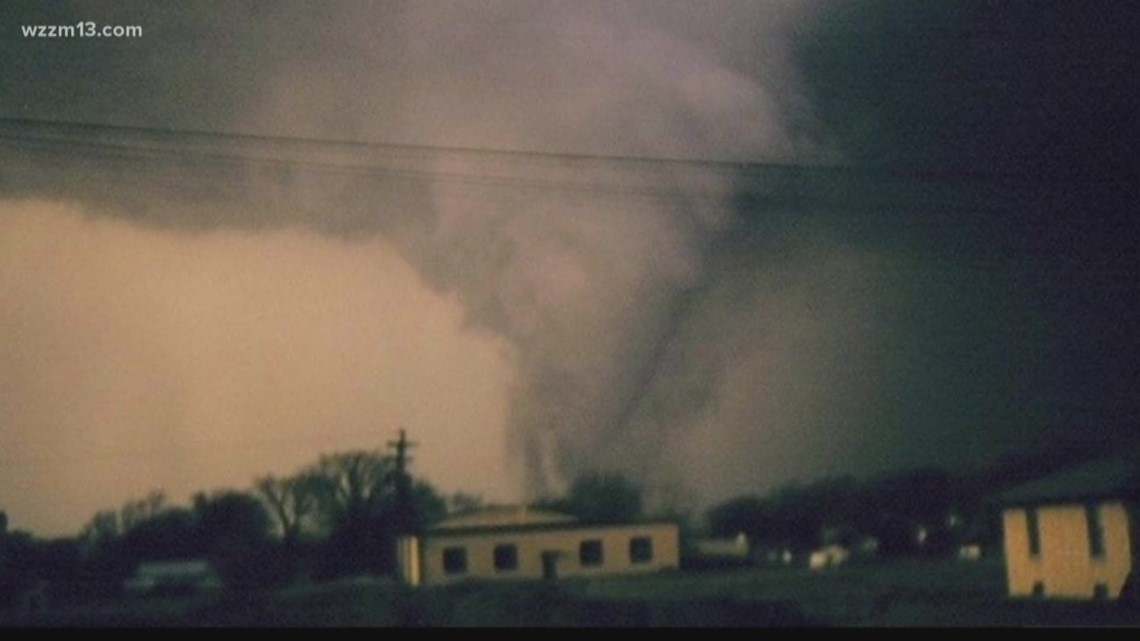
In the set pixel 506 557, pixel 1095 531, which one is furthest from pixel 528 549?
pixel 1095 531

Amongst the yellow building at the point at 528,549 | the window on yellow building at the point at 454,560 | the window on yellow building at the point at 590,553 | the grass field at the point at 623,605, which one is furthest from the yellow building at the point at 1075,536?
the window on yellow building at the point at 454,560

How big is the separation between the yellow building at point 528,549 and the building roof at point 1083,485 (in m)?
3.60

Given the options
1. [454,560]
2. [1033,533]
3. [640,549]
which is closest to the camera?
[454,560]

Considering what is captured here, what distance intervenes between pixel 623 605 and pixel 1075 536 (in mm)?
4371

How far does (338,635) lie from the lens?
1517 centimetres

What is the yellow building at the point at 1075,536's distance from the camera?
49.7 feet

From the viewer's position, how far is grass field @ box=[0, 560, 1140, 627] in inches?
593

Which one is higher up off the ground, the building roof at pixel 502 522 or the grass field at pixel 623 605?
the building roof at pixel 502 522

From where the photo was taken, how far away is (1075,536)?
1542cm

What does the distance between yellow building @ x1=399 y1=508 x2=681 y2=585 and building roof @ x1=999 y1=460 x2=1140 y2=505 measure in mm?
3602

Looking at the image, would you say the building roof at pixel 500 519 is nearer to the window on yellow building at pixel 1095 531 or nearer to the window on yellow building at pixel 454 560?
the window on yellow building at pixel 454 560

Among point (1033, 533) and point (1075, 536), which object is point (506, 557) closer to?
point (1033, 533)

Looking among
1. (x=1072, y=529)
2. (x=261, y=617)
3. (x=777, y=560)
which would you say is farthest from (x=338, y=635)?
(x=1072, y=529)

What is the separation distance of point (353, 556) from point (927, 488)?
6095 mm
